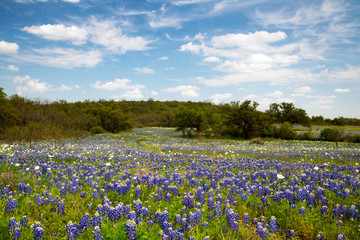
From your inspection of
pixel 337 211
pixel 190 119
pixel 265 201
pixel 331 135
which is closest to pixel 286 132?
pixel 331 135

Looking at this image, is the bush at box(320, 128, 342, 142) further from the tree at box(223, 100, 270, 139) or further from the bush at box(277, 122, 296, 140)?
the tree at box(223, 100, 270, 139)

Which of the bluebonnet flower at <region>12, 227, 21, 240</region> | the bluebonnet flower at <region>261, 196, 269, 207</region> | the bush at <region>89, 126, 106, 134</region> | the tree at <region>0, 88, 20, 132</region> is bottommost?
the bush at <region>89, 126, 106, 134</region>

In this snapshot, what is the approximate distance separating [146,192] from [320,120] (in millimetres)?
97914

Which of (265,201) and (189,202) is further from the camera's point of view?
(265,201)

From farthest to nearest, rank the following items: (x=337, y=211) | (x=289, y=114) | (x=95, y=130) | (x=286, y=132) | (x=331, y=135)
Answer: (x=289, y=114) → (x=95, y=130) → (x=286, y=132) → (x=331, y=135) → (x=337, y=211)

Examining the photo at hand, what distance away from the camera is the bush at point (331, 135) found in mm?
40594

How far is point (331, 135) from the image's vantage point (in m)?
41.5

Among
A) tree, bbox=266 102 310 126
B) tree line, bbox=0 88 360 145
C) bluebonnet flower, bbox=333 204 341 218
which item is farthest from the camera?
tree, bbox=266 102 310 126

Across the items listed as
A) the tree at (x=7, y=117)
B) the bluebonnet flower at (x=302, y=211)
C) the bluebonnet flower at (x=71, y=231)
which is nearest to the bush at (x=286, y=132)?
the bluebonnet flower at (x=302, y=211)

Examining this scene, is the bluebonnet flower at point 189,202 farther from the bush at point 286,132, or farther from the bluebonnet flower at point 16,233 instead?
the bush at point 286,132

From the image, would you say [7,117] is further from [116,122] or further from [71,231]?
[71,231]

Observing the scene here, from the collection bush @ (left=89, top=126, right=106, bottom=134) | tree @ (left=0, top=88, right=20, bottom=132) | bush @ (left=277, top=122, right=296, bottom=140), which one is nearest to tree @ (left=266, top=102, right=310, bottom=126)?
bush @ (left=277, top=122, right=296, bottom=140)

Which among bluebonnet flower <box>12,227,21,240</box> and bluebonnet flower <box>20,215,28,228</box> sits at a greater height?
bluebonnet flower <box>12,227,21,240</box>

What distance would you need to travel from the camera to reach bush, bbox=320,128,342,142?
40594mm
